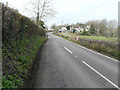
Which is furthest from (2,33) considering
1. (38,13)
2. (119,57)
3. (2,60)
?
(38,13)

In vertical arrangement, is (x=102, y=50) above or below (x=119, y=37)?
below

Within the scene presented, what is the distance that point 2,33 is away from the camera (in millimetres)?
5379

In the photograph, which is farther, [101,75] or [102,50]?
[102,50]

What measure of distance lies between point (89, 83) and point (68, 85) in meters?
1.03

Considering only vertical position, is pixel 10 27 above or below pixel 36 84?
above

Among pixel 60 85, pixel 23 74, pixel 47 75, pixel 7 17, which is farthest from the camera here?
pixel 7 17

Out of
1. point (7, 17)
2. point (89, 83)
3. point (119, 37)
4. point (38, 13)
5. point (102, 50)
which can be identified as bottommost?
point (89, 83)

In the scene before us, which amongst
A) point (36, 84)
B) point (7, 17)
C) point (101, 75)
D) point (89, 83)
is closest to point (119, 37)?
point (101, 75)

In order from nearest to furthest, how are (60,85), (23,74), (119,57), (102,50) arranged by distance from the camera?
(60,85) < (23,74) < (119,57) < (102,50)

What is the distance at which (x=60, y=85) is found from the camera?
14.2ft

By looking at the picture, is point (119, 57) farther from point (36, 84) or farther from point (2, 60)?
point (2, 60)

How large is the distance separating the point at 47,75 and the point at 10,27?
3.78 m

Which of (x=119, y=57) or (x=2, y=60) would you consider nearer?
(x=2, y=60)

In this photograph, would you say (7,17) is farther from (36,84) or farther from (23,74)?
(36,84)
